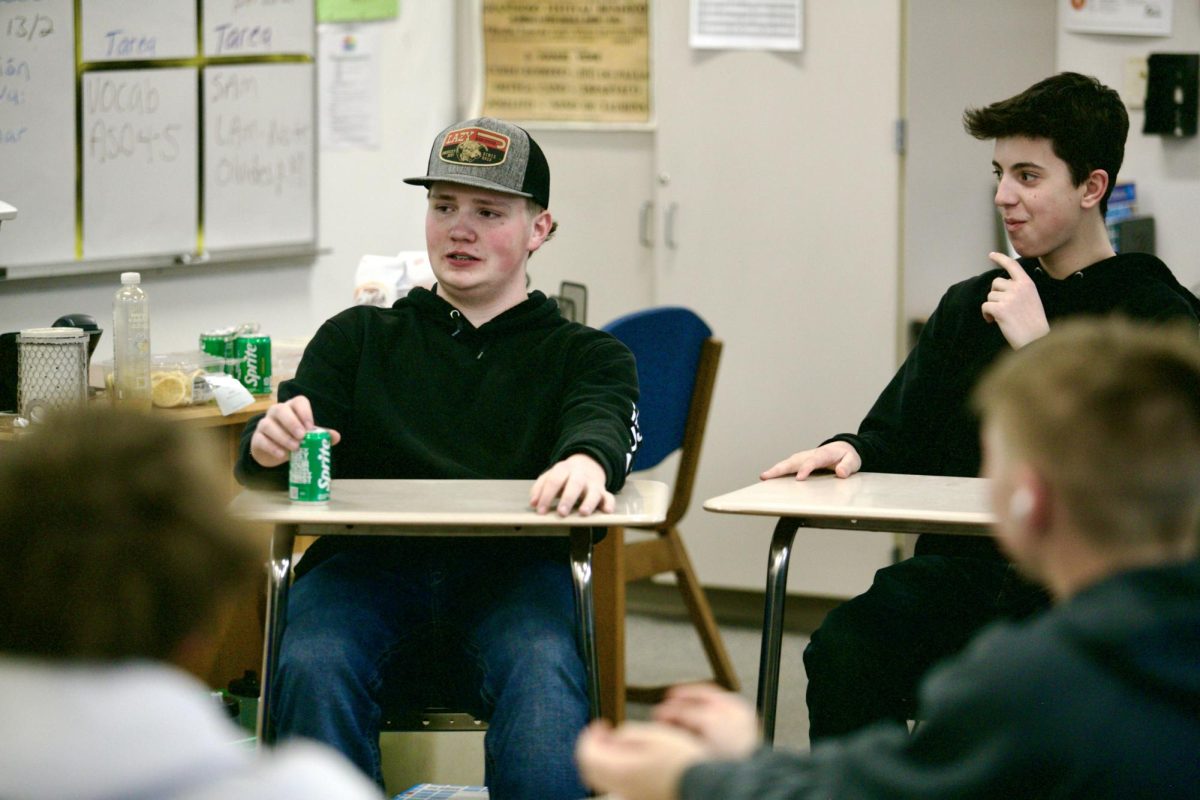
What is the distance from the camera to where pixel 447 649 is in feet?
6.91

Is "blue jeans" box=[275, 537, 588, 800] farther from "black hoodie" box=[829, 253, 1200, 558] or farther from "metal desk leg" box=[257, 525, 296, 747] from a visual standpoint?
"black hoodie" box=[829, 253, 1200, 558]

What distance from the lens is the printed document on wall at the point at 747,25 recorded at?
3.78m

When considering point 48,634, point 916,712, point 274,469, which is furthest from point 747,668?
point 48,634

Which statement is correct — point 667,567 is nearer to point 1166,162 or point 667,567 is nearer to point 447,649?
point 447,649

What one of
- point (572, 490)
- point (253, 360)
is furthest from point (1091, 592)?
point (253, 360)

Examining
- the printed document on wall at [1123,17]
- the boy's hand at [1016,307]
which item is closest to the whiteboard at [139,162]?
the boy's hand at [1016,307]

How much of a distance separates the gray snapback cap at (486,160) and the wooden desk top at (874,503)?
2.04 ft

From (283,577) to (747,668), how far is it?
6.17ft

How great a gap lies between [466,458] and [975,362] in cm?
86

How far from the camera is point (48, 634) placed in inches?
32.7

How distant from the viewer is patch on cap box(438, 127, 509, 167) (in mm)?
2297

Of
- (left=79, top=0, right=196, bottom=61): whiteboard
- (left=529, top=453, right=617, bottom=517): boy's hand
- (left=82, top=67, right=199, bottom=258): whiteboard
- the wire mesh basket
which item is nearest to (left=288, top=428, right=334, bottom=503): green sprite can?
(left=529, top=453, right=617, bottom=517): boy's hand

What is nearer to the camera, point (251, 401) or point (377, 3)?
point (251, 401)

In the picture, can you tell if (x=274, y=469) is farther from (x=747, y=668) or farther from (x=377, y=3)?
(x=377, y=3)
